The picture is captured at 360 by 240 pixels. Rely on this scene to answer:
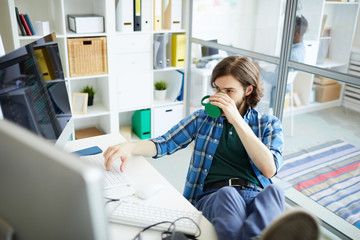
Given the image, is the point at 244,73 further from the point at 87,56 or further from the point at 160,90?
the point at 160,90

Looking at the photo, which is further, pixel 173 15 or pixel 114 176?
pixel 173 15

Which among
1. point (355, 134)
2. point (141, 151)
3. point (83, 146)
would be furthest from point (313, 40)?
point (83, 146)

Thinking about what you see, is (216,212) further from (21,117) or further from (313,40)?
(313,40)

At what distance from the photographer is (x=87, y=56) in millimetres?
2814

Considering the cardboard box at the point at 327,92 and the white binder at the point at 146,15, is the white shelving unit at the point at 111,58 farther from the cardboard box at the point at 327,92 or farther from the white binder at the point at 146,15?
the cardboard box at the point at 327,92

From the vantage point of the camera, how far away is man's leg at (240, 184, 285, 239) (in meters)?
0.97

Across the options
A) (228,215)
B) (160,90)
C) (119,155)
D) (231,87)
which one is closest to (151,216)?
(228,215)

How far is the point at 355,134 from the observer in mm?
2334

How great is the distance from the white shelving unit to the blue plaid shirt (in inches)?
59.8

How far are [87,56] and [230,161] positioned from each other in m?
1.78

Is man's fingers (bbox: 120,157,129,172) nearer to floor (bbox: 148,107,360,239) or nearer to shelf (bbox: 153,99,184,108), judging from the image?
floor (bbox: 148,107,360,239)

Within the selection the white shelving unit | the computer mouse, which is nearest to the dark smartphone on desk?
the computer mouse

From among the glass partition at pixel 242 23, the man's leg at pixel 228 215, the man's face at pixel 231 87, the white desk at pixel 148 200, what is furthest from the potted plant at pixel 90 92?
the man's leg at pixel 228 215

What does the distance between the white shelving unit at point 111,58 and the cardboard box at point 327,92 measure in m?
1.38
